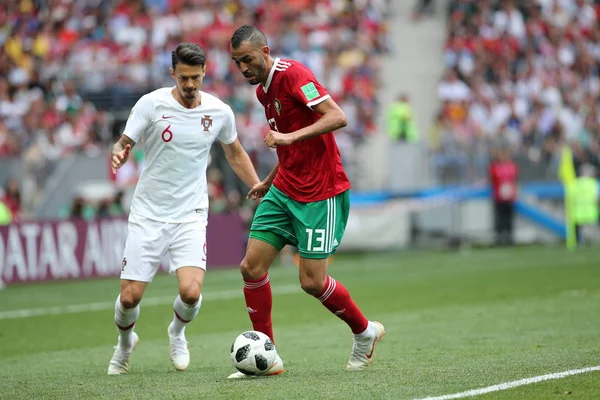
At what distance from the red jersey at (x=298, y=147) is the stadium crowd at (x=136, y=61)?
1422cm

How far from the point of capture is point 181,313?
29.1 feet

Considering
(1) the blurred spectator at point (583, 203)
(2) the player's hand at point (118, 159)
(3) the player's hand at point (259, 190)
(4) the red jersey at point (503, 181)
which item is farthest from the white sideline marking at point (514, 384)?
(4) the red jersey at point (503, 181)

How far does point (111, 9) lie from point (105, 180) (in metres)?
7.76

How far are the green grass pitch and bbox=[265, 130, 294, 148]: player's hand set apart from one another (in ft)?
5.39

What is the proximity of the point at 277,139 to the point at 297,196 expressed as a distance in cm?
71

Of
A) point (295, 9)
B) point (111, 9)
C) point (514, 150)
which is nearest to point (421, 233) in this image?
point (514, 150)

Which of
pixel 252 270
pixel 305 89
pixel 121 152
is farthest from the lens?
pixel 121 152

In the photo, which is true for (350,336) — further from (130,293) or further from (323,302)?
(130,293)

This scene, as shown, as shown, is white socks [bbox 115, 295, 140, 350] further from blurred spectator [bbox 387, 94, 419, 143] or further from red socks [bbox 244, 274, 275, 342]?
blurred spectator [bbox 387, 94, 419, 143]

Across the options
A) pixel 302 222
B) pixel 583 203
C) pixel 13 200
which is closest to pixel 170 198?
pixel 302 222

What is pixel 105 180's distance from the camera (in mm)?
22891

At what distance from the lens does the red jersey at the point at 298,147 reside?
791cm

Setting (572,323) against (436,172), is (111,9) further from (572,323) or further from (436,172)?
(572,323)

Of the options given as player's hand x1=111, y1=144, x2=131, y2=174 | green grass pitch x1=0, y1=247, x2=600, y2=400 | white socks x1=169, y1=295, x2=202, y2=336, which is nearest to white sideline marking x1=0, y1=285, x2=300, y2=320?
green grass pitch x1=0, y1=247, x2=600, y2=400
